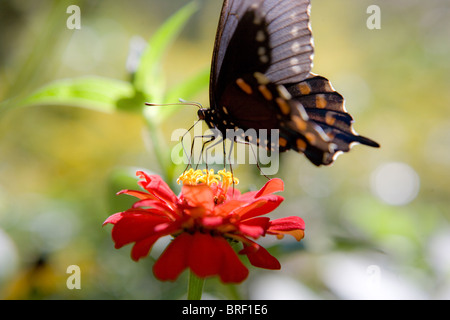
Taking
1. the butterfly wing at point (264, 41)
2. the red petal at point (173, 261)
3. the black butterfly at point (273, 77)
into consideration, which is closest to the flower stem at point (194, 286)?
the red petal at point (173, 261)

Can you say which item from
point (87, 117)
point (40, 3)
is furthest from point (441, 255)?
point (40, 3)

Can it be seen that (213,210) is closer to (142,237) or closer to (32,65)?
(142,237)

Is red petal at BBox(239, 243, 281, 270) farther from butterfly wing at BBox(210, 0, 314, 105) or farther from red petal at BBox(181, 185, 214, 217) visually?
butterfly wing at BBox(210, 0, 314, 105)

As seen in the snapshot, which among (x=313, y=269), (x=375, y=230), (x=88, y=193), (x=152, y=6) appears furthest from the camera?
(x=152, y=6)

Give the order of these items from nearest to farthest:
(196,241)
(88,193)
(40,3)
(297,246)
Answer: (196,241) → (297,246) → (88,193) → (40,3)

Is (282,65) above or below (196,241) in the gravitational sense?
above

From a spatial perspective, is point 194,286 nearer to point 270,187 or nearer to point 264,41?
point 270,187

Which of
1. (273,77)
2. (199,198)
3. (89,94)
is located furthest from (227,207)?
(89,94)
